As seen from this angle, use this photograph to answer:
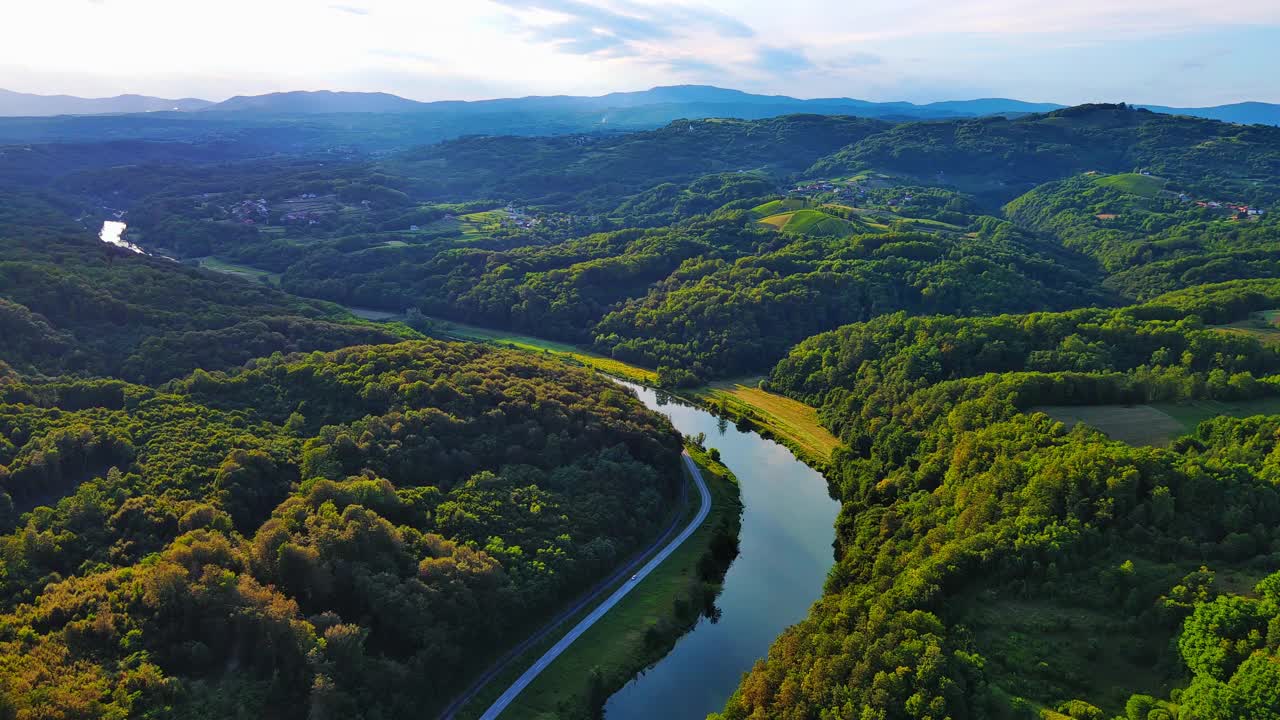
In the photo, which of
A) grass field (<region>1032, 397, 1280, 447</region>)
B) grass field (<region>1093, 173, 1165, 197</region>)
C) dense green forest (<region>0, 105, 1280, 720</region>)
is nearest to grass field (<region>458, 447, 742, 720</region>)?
dense green forest (<region>0, 105, 1280, 720</region>)

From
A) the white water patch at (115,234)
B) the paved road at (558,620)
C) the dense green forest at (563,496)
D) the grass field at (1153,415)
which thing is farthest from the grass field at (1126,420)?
the white water patch at (115,234)

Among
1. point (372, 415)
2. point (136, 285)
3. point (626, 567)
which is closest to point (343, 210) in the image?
point (136, 285)

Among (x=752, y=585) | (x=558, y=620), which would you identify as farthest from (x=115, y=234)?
(x=752, y=585)

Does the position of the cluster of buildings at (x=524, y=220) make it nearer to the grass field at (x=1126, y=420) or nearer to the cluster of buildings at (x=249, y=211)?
the cluster of buildings at (x=249, y=211)

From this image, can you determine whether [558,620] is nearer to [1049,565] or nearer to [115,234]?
A: [1049,565]

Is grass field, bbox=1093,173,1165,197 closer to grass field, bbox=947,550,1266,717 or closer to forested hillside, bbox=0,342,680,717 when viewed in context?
forested hillside, bbox=0,342,680,717
